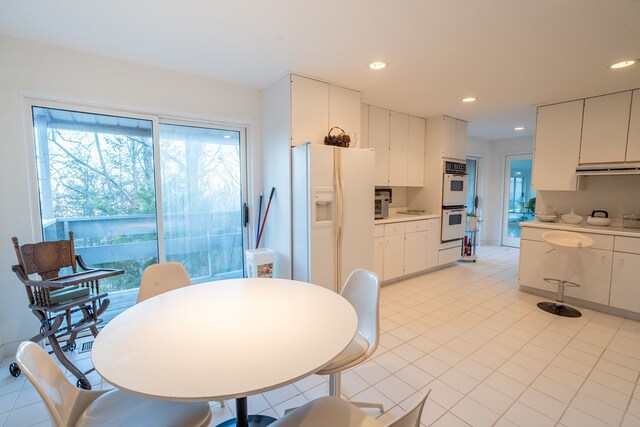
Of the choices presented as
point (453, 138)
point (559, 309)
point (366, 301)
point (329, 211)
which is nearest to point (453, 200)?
point (453, 138)

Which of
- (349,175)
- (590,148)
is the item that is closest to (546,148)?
(590,148)

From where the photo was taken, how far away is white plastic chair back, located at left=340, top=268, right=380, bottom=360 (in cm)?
169

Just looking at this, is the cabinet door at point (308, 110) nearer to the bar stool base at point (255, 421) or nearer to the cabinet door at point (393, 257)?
the cabinet door at point (393, 257)

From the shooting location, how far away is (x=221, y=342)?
1.22 metres

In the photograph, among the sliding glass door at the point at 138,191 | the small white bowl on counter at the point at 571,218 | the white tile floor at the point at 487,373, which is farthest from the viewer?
the small white bowl on counter at the point at 571,218

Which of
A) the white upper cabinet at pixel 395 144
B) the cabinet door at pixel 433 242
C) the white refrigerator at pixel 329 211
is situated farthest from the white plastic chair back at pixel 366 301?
the cabinet door at pixel 433 242

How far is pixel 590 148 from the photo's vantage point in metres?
3.57

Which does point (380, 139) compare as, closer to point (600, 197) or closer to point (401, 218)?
point (401, 218)

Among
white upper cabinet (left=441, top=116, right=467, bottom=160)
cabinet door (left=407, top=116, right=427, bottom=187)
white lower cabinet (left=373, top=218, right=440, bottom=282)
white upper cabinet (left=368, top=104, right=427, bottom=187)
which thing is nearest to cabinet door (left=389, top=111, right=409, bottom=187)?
white upper cabinet (left=368, top=104, right=427, bottom=187)

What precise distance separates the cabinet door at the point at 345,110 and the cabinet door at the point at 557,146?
256cm

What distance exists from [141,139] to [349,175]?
7.19 feet

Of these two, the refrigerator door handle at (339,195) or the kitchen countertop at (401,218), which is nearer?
the refrigerator door handle at (339,195)

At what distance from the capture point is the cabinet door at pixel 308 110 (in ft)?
10.1

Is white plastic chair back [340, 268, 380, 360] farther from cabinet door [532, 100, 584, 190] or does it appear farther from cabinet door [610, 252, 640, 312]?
cabinet door [532, 100, 584, 190]
